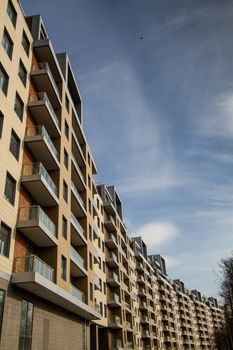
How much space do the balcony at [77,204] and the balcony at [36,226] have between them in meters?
7.99

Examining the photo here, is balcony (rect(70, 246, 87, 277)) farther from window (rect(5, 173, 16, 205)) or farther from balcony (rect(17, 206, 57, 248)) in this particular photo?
window (rect(5, 173, 16, 205))

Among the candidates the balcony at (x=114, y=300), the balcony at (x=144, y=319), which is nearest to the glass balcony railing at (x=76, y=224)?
the balcony at (x=114, y=300)

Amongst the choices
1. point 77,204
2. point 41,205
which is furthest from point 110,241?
point 41,205

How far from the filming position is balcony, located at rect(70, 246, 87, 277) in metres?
28.8

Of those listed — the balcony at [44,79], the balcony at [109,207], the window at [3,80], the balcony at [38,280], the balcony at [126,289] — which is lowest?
the balcony at [38,280]

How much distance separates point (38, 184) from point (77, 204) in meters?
11.0

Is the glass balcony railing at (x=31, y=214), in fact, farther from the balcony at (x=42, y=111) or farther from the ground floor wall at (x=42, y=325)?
the balcony at (x=42, y=111)

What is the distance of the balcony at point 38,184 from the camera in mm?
22078

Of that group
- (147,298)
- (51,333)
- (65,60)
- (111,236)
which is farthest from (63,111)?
(147,298)

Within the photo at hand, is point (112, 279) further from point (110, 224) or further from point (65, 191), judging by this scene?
point (65, 191)

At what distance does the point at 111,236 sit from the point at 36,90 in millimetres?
29800

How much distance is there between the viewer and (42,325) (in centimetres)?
2170

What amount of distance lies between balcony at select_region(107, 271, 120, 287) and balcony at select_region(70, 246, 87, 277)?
639 inches

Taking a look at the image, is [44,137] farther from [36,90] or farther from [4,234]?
[4,234]
